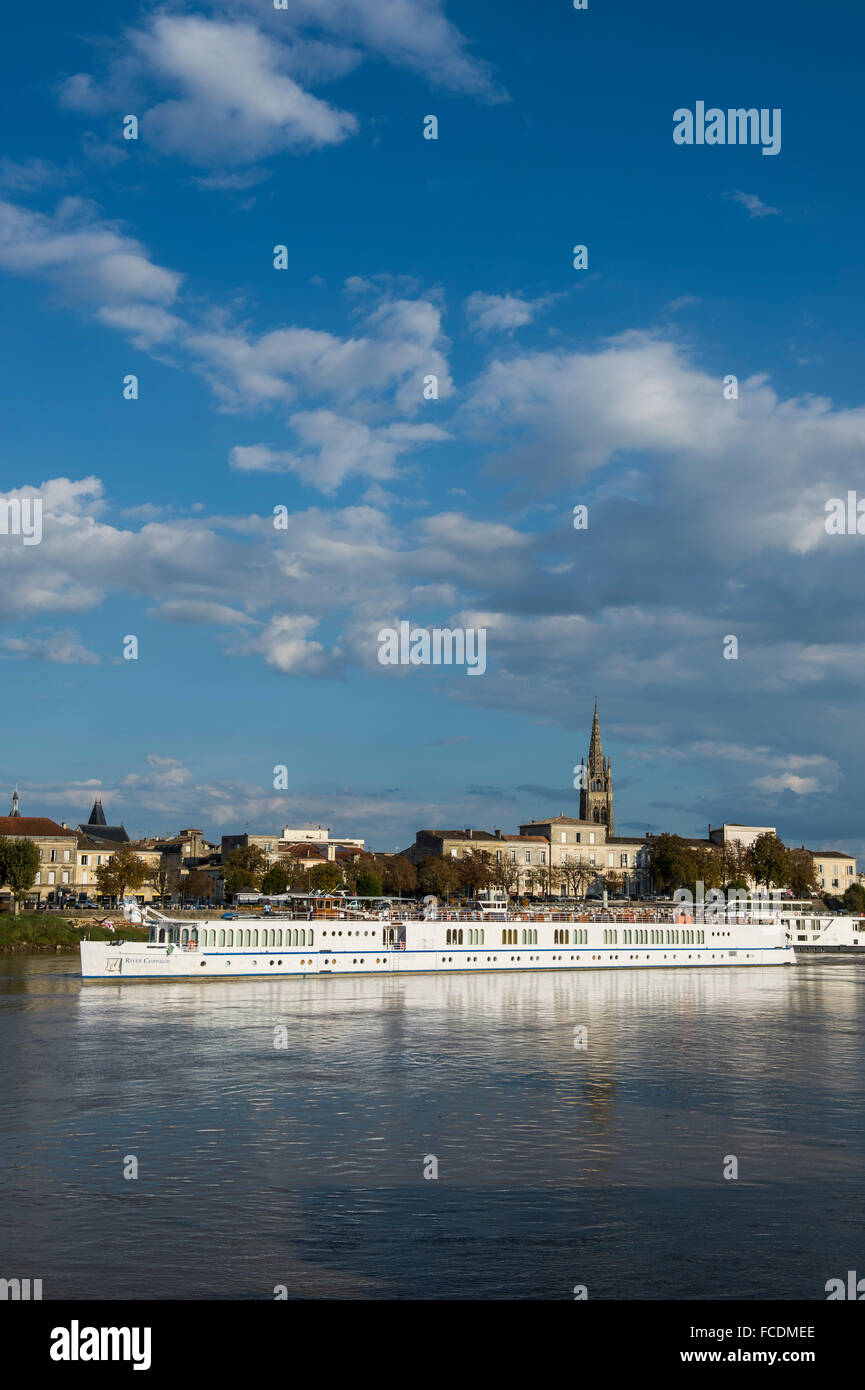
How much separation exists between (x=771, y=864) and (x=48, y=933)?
9398cm

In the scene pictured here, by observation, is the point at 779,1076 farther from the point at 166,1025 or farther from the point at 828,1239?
the point at 166,1025

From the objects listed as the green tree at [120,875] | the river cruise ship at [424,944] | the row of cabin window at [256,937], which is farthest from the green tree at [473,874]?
the row of cabin window at [256,937]

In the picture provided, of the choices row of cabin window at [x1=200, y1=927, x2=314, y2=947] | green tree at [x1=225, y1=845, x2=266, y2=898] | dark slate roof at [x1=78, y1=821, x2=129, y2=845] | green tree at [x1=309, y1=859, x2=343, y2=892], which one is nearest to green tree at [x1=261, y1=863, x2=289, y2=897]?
green tree at [x1=225, y1=845, x2=266, y2=898]

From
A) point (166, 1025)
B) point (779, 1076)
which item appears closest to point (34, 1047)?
point (166, 1025)

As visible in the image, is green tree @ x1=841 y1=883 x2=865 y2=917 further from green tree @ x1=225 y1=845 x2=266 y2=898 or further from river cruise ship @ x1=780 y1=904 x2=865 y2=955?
green tree @ x1=225 y1=845 x2=266 y2=898

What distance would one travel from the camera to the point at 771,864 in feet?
494

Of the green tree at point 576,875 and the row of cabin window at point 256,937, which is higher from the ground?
the row of cabin window at point 256,937

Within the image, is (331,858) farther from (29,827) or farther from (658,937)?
(658,937)

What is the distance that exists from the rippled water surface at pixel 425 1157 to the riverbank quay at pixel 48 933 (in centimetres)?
4566

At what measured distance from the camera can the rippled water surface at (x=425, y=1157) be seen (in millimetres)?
17578

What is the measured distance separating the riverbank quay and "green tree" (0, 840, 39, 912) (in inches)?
320

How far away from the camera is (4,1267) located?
17.5 m

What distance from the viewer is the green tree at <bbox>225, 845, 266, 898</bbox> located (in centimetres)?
13825

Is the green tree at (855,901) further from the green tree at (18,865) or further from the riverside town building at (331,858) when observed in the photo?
the green tree at (18,865)
